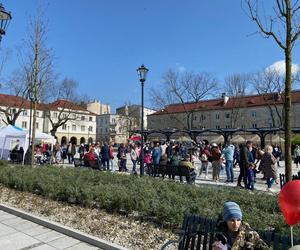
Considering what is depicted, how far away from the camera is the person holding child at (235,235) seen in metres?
3.55

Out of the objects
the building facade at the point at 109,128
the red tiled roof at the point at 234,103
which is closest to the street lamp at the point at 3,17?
the red tiled roof at the point at 234,103

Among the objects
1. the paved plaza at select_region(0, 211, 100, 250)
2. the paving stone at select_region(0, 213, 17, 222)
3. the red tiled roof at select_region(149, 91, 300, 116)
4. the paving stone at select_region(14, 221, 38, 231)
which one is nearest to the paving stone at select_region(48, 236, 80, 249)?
the paved plaza at select_region(0, 211, 100, 250)

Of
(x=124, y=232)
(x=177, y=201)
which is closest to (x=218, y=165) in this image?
(x=177, y=201)

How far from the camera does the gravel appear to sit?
18.3ft

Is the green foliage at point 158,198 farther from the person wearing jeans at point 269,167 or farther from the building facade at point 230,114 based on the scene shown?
the building facade at point 230,114

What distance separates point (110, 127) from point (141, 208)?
4266 inches

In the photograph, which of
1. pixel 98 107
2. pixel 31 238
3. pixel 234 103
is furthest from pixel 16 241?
pixel 98 107

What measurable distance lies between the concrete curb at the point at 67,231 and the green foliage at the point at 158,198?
1.16 metres

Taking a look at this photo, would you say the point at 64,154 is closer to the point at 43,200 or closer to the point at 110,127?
the point at 43,200

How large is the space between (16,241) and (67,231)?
35.7 inches

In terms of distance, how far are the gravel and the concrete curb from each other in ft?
0.63

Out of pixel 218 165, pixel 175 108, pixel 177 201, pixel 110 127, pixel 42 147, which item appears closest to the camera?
pixel 177 201

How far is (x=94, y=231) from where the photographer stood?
6.07 m

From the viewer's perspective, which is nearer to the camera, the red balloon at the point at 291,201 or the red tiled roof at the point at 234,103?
the red balloon at the point at 291,201
